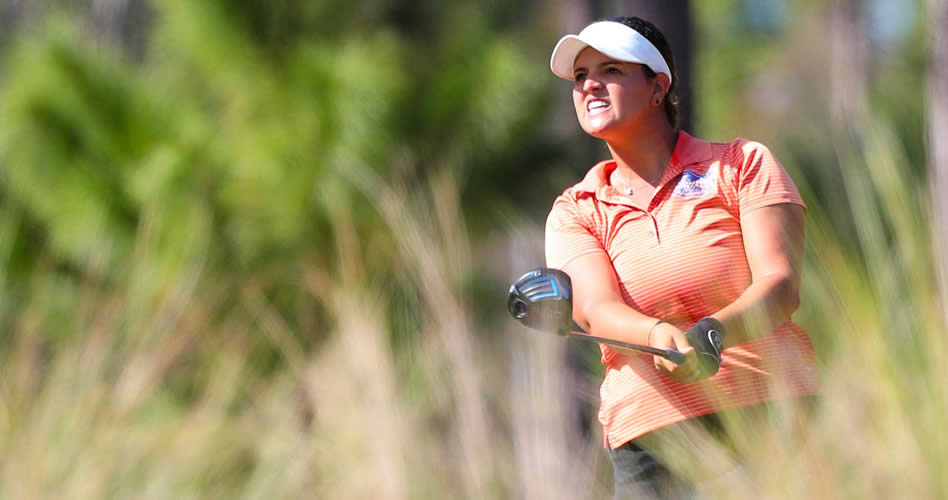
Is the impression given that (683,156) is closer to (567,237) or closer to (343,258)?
(567,237)

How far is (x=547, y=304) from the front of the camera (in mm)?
1338

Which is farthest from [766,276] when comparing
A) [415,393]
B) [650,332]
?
[415,393]

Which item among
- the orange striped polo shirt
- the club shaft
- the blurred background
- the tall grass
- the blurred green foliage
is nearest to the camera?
the club shaft

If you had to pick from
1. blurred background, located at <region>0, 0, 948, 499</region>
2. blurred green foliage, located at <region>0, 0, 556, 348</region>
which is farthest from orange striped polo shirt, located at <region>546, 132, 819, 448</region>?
blurred green foliage, located at <region>0, 0, 556, 348</region>

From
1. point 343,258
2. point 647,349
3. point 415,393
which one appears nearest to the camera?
point 647,349

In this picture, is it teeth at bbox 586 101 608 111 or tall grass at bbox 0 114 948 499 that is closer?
teeth at bbox 586 101 608 111

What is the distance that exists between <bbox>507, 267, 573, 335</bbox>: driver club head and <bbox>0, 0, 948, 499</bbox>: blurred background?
2.51 feet

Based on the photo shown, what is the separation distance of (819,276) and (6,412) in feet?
10.3

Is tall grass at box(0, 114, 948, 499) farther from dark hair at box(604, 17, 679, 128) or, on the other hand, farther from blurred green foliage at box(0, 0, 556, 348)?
dark hair at box(604, 17, 679, 128)

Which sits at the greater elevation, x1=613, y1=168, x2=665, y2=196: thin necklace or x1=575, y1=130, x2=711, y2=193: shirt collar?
x1=575, y1=130, x2=711, y2=193: shirt collar

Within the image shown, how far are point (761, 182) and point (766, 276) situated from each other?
0.48ft

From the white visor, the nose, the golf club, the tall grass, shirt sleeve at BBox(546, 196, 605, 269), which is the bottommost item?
the tall grass

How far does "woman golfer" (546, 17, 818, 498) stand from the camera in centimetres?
136

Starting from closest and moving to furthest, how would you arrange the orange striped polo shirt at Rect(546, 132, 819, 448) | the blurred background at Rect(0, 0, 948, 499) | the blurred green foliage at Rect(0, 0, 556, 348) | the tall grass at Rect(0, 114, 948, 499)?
the orange striped polo shirt at Rect(546, 132, 819, 448) < the tall grass at Rect(0, 114, 948, 499) < the blurred background at Rect(0, 0, 948, 499) < the blurred green foliage at Rect(0, 0, 556, 348)
